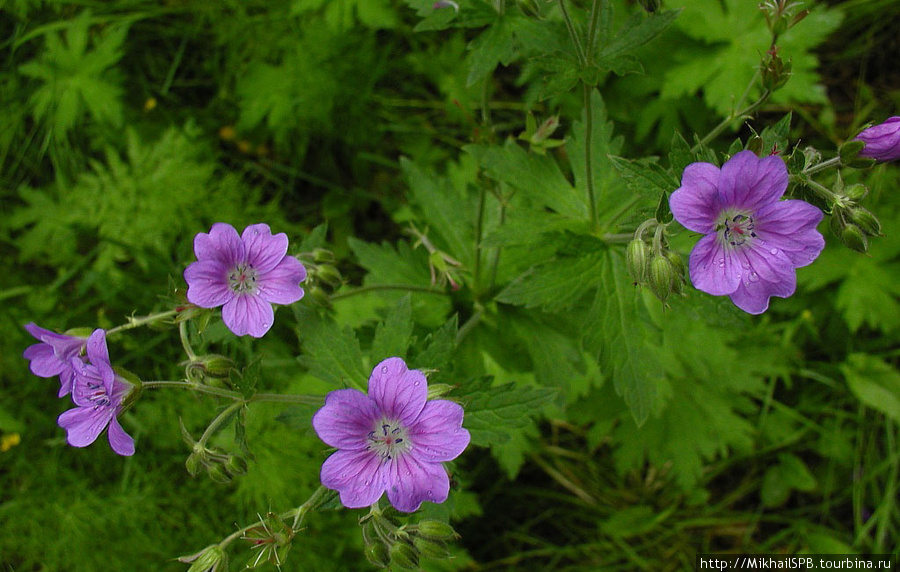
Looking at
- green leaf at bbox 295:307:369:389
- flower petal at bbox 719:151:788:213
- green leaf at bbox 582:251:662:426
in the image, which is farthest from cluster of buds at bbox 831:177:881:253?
green leaf at bbox 295:307:369:389

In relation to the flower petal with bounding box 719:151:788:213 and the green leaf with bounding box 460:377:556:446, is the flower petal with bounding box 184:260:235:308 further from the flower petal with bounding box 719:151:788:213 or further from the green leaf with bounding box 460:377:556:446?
the flower petal with bounding box 719:151:788:213

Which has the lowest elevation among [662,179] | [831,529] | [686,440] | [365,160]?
[831,529]

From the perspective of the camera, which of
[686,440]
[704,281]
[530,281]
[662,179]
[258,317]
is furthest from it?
[686,440]

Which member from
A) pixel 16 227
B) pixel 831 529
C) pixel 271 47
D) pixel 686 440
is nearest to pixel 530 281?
pixel 686 440

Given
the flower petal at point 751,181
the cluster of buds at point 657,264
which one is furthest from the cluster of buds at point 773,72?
the cluster of buds at point 657,264

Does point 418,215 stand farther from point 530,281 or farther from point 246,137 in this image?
point 246,137

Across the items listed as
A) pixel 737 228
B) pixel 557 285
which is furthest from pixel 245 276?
pixel 737 228

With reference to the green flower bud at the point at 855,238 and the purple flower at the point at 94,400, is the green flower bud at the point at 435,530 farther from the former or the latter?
the green flower bud at the point at 855,238
